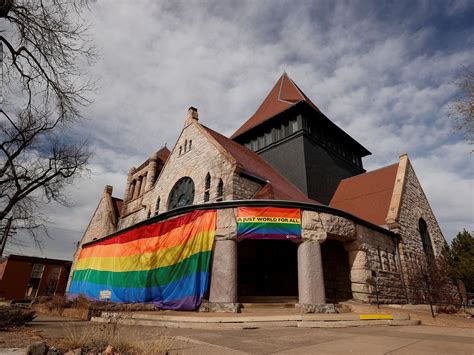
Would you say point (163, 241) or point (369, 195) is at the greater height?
point (369, 195)

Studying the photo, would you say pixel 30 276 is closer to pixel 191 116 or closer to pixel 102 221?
pixel 102 221

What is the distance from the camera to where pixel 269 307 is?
9.91 meters

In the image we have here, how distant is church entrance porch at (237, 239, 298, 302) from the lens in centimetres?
1416

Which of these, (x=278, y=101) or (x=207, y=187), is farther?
(x=278, y=101)

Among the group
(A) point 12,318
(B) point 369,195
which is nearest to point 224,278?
(A) point 12,318

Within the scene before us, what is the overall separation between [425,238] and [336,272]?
9976mm

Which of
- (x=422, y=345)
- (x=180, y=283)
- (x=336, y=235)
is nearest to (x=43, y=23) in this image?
(x=180, y=283)

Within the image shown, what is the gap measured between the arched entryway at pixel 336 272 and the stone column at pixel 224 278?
5.38 meters

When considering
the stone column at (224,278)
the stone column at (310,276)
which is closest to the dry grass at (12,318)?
the stone column at (224,278)

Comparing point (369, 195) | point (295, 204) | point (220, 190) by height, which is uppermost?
point (369, 195)

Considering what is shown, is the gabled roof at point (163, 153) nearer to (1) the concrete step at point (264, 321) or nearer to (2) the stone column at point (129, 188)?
(2) the stone column at point (129, 188)

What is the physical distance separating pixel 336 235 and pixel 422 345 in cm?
673

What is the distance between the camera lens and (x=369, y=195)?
62.7 feet

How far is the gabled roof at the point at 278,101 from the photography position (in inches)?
930
